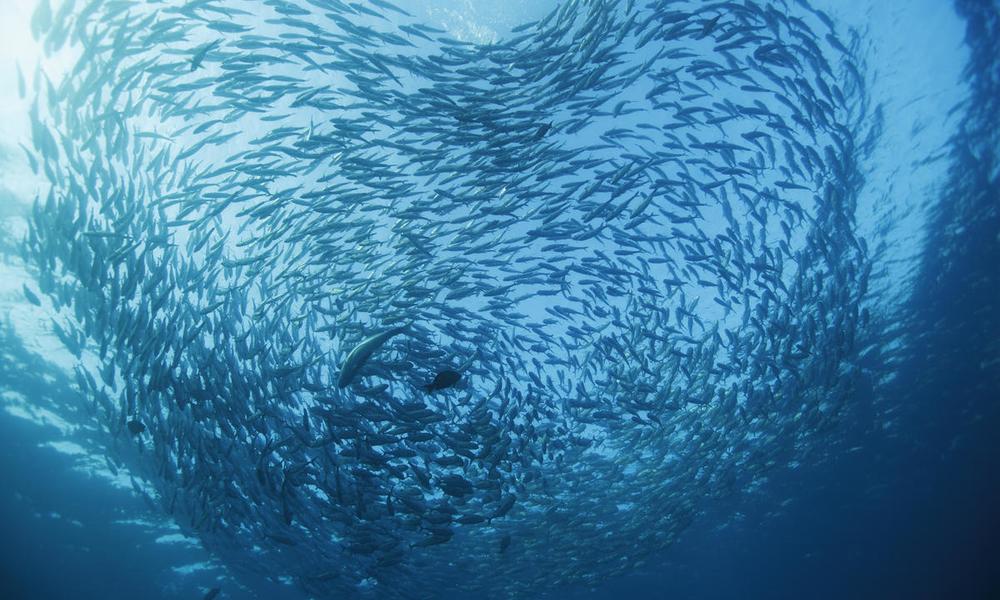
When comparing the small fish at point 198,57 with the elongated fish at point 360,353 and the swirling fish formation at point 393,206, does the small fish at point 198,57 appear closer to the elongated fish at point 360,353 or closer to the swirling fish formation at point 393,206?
the swirling fish formation at point 393,206

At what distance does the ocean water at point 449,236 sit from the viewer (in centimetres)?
843

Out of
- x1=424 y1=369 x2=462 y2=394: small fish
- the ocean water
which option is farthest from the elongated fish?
x1=424 y1=369 x2=462 y2=394: small fish

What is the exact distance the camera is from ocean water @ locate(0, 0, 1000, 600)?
8430mm

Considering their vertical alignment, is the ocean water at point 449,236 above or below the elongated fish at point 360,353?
above

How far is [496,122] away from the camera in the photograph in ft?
29.7

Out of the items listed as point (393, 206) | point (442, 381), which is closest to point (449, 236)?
point (393, 206)

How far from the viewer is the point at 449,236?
10164 mm

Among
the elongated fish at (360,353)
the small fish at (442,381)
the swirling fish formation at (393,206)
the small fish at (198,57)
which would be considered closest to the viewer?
the elongated fish at (360,353)

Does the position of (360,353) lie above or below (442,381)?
below

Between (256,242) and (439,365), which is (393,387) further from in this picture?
(256,242)

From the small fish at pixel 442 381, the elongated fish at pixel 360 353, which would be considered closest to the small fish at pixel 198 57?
the elongated fish at pixel 360 353

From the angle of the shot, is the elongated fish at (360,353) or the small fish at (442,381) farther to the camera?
the small fish at (442,381)

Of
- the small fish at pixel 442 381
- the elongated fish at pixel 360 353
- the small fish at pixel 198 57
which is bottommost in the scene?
the elongated fish at pixel 360 353

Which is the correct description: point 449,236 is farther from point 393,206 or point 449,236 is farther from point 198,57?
point 198,57
